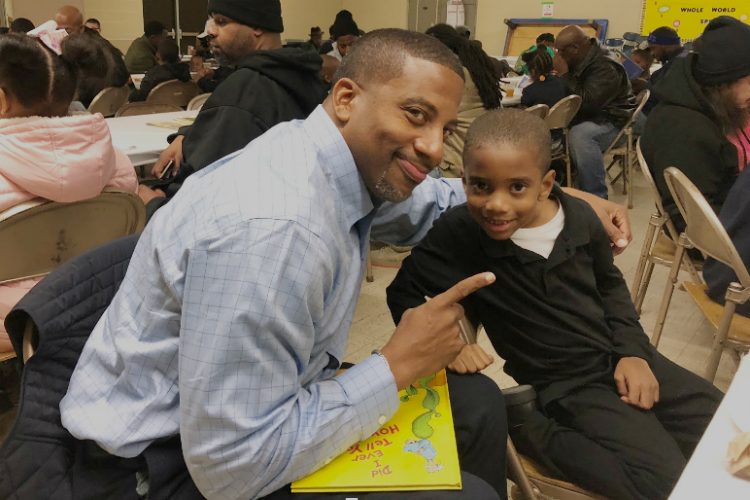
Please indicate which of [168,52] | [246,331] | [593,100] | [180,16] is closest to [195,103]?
[168,52]

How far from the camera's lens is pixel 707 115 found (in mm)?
2355

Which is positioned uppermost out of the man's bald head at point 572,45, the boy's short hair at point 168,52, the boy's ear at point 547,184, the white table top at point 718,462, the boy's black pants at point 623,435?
the man's bald head at point 572,45

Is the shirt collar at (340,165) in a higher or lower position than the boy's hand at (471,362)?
higher

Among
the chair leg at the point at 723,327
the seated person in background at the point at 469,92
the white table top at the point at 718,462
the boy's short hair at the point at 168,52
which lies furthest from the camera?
the boy's short hair at the point at 168,52

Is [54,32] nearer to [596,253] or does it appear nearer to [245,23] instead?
[245,23]

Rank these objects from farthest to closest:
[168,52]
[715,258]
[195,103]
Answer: [168,52] < [195,103] < [715,258]

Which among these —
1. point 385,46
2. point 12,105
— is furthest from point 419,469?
point 12,105

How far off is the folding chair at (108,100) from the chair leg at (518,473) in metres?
3.59

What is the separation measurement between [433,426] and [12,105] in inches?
61.9

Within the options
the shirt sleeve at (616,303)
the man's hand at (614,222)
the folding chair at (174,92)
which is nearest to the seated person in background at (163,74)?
the folding chair at (174,92)

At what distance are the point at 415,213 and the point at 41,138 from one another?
3.59ft

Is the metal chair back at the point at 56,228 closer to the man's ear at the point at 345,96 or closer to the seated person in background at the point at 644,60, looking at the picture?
the man's ear at the point at 345,96

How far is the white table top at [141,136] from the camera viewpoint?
2480 mm

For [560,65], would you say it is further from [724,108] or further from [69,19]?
[69,19]
